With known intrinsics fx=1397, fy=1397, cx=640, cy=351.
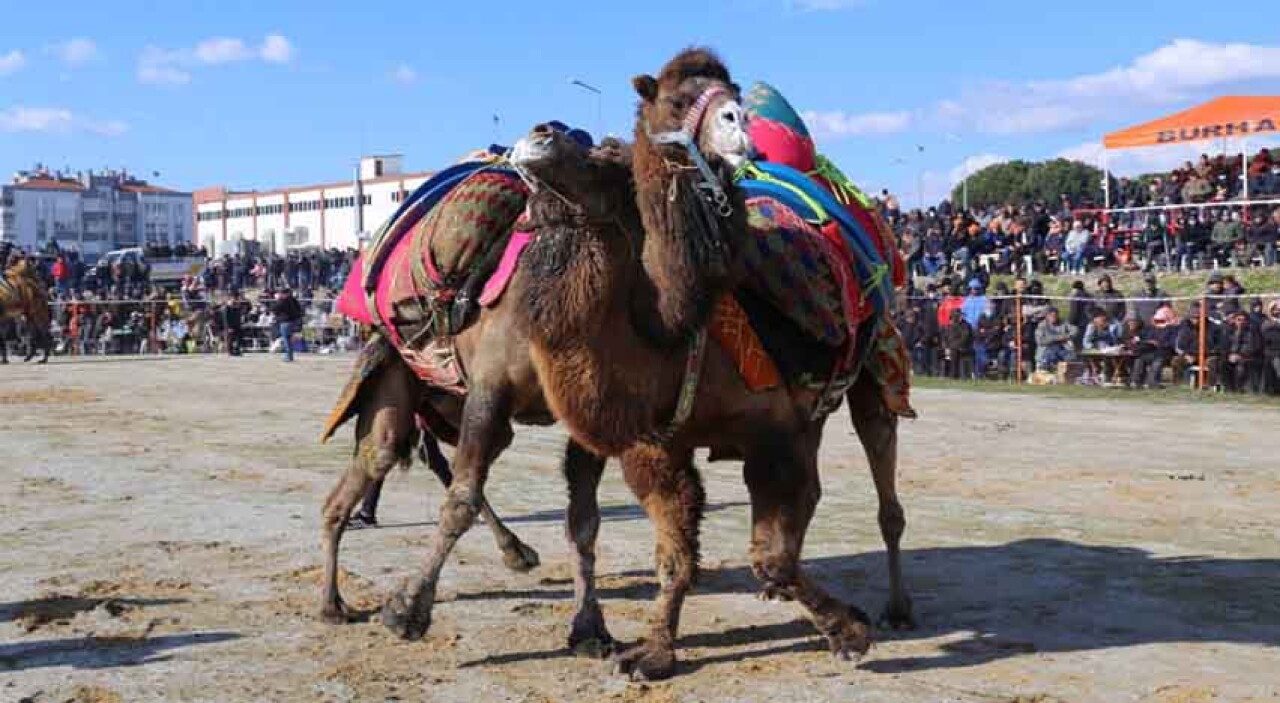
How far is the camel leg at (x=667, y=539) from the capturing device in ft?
19.0

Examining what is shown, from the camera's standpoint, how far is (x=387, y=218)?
7.54 m

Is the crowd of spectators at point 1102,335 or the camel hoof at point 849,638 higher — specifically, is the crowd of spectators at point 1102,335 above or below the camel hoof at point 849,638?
above

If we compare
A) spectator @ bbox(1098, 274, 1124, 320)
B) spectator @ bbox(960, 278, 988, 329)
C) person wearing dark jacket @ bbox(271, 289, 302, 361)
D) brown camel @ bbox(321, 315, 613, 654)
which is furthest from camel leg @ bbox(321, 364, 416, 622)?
person wearing dark jacket @ bbox(271, 289, 302, 361)

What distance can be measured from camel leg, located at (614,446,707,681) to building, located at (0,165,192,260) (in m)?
110

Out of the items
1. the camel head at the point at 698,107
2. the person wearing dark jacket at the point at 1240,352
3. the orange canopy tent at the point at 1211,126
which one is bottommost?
the person wearing dark jacket at the point at 1240,352

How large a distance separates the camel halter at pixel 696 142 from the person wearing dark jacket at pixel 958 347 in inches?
752

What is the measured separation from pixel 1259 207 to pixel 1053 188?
7752 cm

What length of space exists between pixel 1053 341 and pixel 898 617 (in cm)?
1686

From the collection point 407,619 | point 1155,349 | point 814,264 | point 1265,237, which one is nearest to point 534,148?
point 814,264

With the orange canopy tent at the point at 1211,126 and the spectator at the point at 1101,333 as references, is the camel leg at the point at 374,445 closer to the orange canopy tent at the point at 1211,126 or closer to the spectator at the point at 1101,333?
the spectator at the point at 1101,333

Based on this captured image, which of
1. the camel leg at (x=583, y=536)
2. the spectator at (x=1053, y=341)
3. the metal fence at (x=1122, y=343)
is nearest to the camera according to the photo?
the camel leg at (x=583, y=536)

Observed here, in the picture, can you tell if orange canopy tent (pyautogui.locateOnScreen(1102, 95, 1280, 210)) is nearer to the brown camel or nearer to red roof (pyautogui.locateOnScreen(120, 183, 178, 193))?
the brown camel

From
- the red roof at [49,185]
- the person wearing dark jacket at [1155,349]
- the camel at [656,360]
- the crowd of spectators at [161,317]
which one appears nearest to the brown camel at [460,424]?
the camel at [656,360]

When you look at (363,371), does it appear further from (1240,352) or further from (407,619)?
(1240,352)
